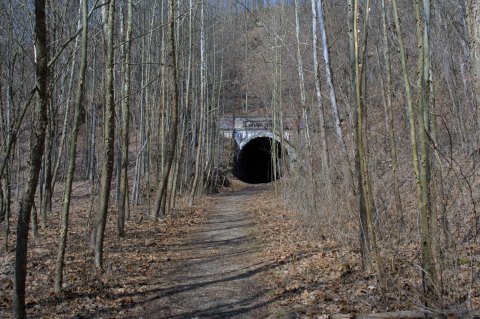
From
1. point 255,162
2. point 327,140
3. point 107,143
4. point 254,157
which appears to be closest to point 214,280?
point 107,143

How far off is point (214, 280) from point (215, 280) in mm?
16

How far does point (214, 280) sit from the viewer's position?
761cm

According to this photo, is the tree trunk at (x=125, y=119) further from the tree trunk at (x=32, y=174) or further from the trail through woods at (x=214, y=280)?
the tree trunk at (x=32, y=174)

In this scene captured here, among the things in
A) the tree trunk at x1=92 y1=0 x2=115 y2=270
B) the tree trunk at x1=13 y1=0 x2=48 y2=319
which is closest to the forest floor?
the tree trunk at x1=92 y1=0 x2=115 y2=270

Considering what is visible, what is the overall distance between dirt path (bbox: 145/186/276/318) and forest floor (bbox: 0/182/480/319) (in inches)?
0.5

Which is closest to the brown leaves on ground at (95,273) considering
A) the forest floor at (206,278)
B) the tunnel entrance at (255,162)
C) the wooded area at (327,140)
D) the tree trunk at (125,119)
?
the forest floor at (206,278)

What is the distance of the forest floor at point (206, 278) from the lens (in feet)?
19.5

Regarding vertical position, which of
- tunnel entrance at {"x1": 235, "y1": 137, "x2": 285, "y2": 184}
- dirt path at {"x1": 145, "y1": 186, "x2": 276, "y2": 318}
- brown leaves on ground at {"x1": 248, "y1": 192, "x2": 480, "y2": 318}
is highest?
tunnel entrance at {"x1": 235, "y1": 137, "x2": 285, "y2": 184}

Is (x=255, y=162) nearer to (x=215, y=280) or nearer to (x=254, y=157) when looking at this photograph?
(x=254, y=157)

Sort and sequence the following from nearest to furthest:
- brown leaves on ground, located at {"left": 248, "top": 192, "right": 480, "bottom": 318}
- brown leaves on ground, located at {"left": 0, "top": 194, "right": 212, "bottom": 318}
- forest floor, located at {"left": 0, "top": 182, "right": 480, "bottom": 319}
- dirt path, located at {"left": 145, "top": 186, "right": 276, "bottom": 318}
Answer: brown leaves on ground, located at {"left": 248, "top": 192, "right": 480, "bottom": 318} → forest floor, located at {"left": 0, "top": 182, "right": 480, "bottom": 319} → dirt path, located at {"left": 145, "top": 186, "right": 276, "bottom": 318} → brown leaves on ground, located at {"left": 0, "top": 194, "right": 212, "bottom": 318}

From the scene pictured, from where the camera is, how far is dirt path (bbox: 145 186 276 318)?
6070mm

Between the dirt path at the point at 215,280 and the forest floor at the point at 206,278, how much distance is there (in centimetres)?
1

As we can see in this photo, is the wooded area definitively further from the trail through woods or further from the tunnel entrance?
the tunnel entrance

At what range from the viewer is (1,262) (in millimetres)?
8859
